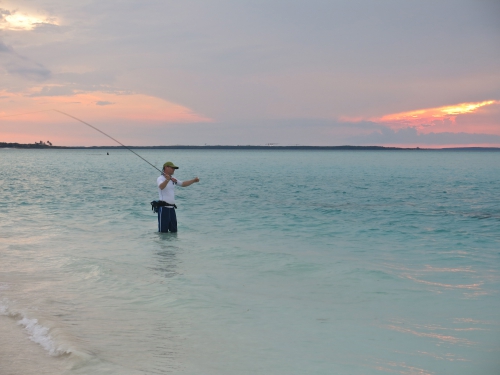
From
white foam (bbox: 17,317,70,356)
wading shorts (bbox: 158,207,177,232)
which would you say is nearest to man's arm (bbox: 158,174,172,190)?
wading shorts (bbox: 158,207,177,232)

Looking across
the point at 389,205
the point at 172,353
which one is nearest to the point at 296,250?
the point at 172,353

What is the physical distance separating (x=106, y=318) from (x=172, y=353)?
1.44 m

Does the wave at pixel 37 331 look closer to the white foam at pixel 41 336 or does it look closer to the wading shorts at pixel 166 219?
the white foam at pixel 41 336

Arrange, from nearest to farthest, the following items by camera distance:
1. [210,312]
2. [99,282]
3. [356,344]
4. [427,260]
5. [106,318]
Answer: [356,344] < [106,318] < [210,312] < [99,282] < [427,260]

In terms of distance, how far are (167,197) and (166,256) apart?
205cm

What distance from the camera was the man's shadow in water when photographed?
28.6 ft

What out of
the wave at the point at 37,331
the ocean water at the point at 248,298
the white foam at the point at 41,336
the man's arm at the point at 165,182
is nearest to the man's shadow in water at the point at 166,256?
the ocean water at the point at 248,298

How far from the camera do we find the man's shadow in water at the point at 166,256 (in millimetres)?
8729

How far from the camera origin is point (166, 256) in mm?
10102

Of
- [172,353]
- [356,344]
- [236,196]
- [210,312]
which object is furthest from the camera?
[236,196]

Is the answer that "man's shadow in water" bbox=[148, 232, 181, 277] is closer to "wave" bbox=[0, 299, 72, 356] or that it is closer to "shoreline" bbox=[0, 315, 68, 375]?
"wave" bbox=[0, 299, 72, 356]

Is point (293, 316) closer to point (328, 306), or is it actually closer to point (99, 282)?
point (328, 306)

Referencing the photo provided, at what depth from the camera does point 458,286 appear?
26.3 feet

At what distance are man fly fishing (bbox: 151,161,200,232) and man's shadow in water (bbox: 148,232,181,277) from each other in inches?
11.9
